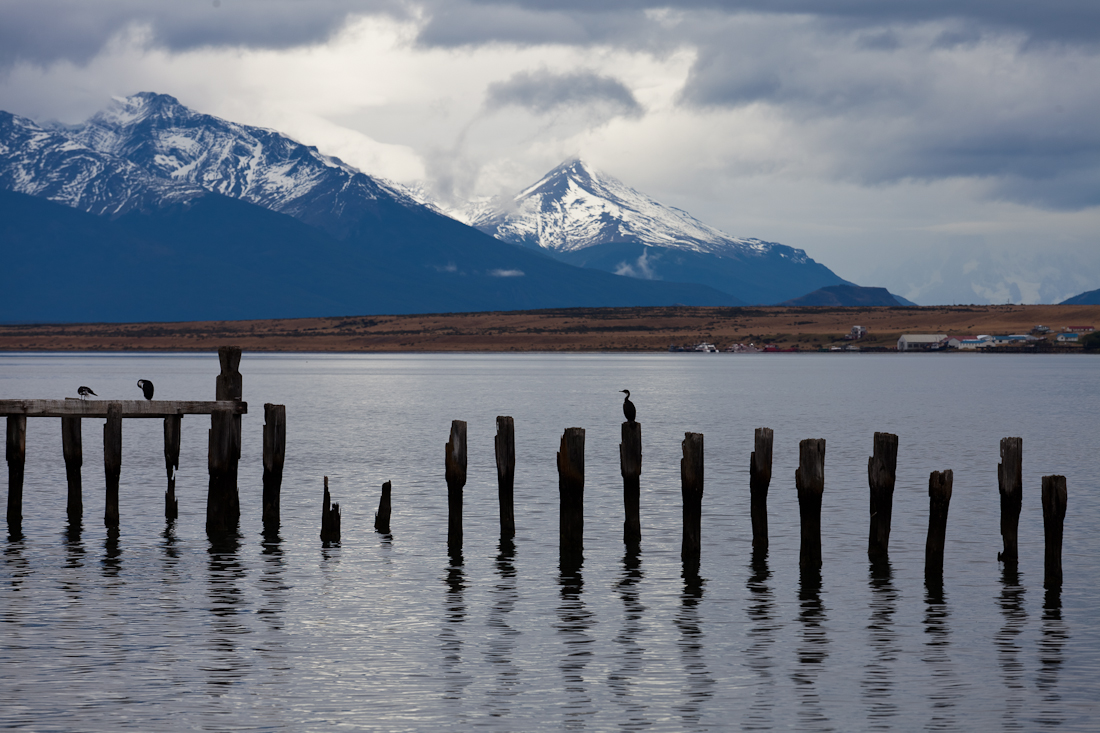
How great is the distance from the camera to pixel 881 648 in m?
19.5

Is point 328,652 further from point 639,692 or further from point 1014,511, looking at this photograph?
point 1014,511

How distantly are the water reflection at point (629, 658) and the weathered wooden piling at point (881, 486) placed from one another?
501cm

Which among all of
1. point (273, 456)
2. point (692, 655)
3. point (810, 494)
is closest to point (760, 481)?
point (810, 494)

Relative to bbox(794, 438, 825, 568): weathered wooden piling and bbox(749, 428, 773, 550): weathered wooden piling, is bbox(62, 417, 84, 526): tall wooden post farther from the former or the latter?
bbox(794, 438, 825, 568): weathered wooden piling

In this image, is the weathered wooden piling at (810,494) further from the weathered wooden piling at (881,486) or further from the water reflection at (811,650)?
the weathered wooden piling at (881,486)

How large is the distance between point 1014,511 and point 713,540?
7.53 metres

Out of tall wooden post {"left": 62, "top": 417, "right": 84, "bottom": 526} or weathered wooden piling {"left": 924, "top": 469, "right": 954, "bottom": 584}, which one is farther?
tall wooden post {"left": 62, "top": 417, "right": 84, "bottom": 526}

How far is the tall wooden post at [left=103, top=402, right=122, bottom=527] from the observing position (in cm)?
2750

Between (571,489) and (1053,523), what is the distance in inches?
376

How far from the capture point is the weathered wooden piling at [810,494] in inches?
951

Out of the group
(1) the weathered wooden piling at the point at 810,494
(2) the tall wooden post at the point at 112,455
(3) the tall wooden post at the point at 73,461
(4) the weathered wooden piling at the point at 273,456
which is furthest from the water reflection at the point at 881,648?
(3) the tall wooden post at the point at 73,461

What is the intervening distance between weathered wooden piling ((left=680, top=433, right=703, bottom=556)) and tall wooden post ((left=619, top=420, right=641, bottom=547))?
98 centimetres

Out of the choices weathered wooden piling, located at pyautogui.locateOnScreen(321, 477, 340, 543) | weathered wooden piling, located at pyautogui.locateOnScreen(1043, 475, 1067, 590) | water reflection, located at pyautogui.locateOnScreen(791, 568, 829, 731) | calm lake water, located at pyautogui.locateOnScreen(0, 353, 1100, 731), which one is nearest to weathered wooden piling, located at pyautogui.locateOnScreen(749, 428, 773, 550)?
calm lake water, located at pyautogui.locateOnScreen(0, 353, 1100, 731)

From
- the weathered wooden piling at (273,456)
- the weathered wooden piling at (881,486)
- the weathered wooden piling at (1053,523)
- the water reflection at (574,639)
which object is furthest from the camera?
the weathered wooden piling at (273,456)
